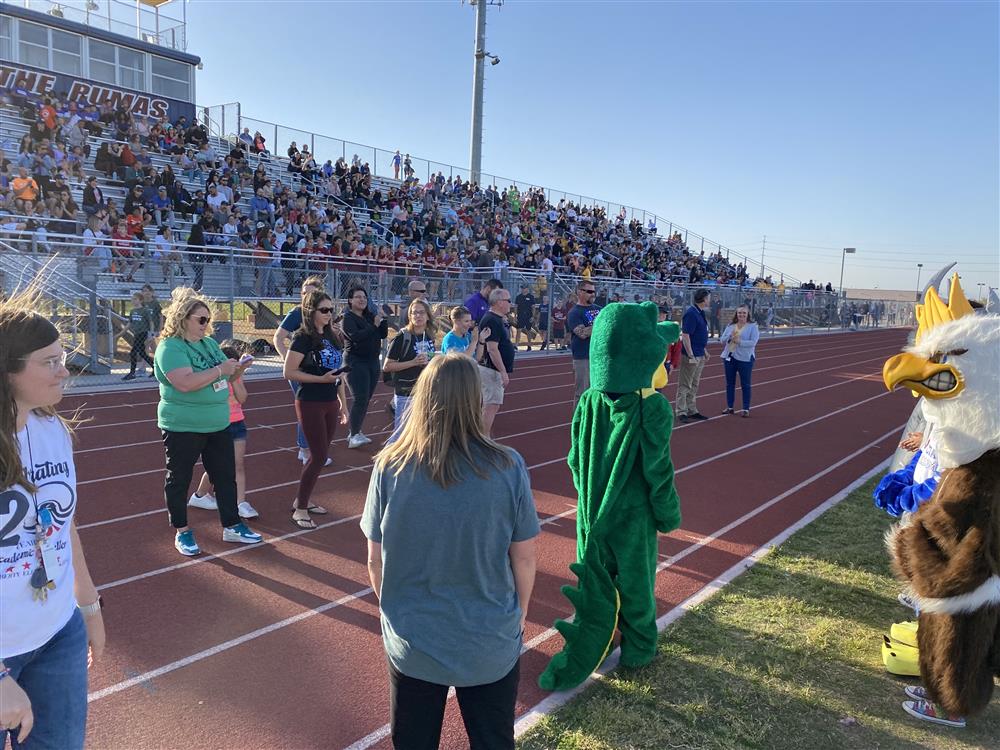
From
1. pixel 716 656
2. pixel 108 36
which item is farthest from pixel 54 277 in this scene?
pixel 108 36

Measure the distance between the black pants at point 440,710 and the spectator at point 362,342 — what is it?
5389 millimetres

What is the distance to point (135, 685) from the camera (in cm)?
344

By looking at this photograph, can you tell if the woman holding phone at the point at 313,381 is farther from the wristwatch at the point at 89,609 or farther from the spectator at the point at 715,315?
the spectator at the point at 715,315

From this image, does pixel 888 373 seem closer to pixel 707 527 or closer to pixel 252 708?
pixel 707 527

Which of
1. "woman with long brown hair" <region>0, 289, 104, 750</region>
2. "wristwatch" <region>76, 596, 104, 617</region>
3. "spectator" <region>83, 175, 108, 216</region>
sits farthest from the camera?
"spectator" <region>83, 175, 108, 216</region>

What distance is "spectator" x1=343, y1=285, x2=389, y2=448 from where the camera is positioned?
741cm

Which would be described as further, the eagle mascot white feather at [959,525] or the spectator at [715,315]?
the spectator at [715,315]

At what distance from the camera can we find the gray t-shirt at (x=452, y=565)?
2072 millimetres

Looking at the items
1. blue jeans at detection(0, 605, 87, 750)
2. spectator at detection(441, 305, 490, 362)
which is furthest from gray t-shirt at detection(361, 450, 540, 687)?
spectator at detection(441, 305, 490, 362)

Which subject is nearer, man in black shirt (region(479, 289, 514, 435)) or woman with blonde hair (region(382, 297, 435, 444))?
woman with blonde hair (region(382, 297, 435, 444))

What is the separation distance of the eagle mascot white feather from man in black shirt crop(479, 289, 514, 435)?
445cm

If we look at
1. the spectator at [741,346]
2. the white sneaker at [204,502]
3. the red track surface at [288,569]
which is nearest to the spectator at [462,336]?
the red track surface at [288,569]

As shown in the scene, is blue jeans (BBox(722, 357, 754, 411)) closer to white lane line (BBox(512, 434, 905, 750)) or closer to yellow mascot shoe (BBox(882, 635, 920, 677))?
white lane line (BBox(512, 434, 905, 750))

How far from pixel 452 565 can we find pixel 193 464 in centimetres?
338
